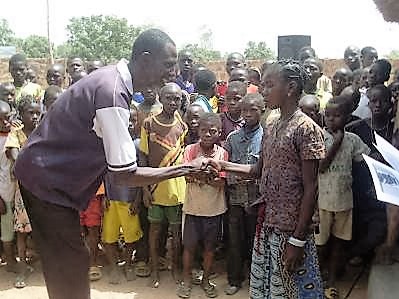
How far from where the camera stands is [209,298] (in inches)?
171

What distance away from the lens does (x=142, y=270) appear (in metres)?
4.75

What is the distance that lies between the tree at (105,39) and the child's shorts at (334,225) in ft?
54.6

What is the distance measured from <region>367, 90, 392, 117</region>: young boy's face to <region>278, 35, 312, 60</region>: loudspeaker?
3429 mm

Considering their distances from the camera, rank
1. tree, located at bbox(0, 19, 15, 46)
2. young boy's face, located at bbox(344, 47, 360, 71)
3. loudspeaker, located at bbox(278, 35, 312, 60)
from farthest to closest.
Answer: tree, located at bbox(0, 19, 15, 46), loudspeaker, located at bbox(278, 35, 312, 60), young boy's face, located at bbox(344, 47, 360, 71)

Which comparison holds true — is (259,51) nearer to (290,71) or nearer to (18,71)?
(18,71)

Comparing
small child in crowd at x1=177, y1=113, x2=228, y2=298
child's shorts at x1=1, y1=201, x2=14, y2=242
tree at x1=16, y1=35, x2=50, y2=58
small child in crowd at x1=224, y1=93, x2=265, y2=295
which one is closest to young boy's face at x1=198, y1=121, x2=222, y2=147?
small child in crowd at x1=177, y1=113, x2=228, y2=298

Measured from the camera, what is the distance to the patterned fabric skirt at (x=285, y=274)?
2893mm

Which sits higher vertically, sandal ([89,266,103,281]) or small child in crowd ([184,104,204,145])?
small child in crowd ([184,104,204,145])

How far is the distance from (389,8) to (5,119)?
3.11m

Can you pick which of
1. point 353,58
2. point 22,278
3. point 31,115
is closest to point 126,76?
point 31,115

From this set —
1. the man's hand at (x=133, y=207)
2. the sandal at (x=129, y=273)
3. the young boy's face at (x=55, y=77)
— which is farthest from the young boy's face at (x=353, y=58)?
the sandal at (x=129, y=273)

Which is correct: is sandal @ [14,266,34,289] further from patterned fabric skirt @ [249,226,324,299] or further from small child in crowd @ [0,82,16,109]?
patterned fabric skirt @ [249,226,324,299]

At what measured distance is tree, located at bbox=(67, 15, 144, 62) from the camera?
20547 mm

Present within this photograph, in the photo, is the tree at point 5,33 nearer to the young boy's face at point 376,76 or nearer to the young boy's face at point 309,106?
the young boy's face at point 376,76
